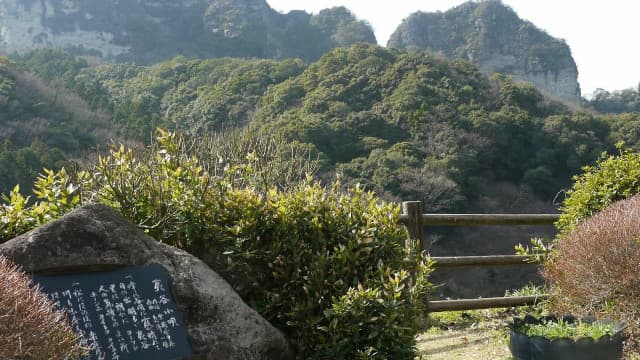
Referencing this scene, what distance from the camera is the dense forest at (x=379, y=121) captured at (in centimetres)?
2400

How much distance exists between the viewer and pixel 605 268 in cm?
429

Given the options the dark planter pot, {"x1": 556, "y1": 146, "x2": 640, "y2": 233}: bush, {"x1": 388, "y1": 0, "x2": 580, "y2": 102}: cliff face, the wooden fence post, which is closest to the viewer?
the dark planter pot

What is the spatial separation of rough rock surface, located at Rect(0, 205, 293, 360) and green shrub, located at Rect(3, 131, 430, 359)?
274mm

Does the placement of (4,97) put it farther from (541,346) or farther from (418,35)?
(418,35)

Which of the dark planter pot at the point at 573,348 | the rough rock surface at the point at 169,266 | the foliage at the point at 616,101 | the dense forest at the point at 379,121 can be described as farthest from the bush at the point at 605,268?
the foliage at the point at 616,101

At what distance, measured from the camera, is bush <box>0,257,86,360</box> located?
Result: 6.96 ft

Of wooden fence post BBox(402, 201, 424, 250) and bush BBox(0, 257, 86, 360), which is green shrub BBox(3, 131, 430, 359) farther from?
wooden fence post BBox(402, 201, 424, 250)

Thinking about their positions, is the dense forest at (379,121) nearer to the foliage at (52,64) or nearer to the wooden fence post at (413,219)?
the foliage at (52,64)

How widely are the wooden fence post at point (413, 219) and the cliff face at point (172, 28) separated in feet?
189

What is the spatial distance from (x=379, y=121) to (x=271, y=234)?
23.5 m

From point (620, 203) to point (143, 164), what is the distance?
3623mm

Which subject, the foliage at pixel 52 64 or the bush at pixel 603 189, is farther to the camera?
the foliage at pixel 52 64

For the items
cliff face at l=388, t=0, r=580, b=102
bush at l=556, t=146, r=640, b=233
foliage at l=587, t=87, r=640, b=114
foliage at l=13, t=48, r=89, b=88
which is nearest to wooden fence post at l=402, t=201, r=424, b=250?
bush at l=556, t=146, r=640, b=233

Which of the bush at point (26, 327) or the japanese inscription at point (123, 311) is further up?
the bush at point (26, 327)
